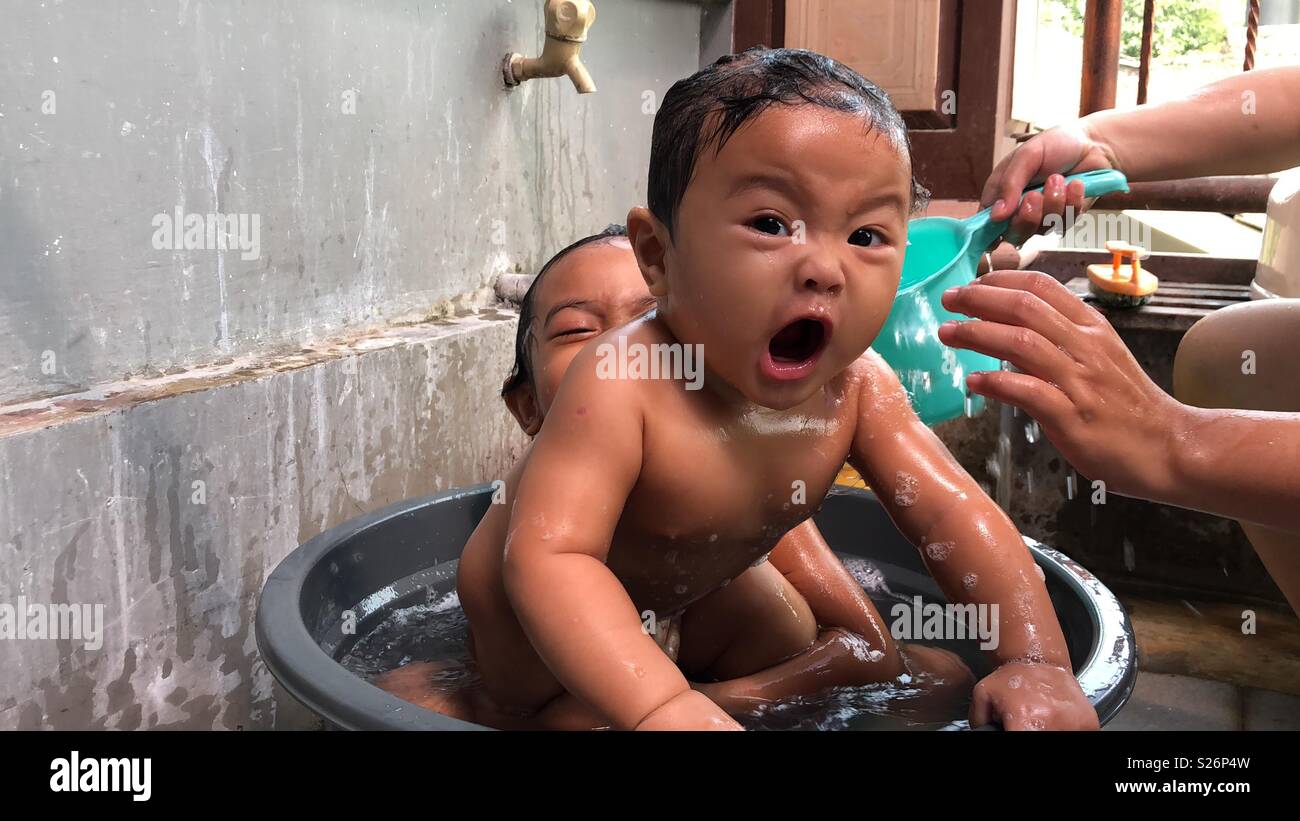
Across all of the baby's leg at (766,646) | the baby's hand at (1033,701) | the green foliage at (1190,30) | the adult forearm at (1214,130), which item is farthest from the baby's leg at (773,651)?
the green foliage at (1190,30)

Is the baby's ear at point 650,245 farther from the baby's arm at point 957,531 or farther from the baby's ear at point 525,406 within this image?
the baby's ear at point 525,406

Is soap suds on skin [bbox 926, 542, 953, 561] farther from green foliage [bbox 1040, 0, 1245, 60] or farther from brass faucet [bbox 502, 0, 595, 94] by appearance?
green foliage [bbox 1040, 0, 1245, 60]

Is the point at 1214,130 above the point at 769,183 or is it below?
above

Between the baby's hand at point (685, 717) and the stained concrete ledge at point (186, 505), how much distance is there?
0.82 metres

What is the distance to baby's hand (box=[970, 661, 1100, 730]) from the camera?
40.4 inches

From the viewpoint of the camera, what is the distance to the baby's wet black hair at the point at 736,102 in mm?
1062

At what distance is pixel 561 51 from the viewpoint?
2248 millimetres

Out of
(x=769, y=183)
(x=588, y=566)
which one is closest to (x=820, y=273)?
(x=769, y=183)

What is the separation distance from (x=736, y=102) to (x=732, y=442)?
1.19ft

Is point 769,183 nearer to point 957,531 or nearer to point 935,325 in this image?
point 957,531

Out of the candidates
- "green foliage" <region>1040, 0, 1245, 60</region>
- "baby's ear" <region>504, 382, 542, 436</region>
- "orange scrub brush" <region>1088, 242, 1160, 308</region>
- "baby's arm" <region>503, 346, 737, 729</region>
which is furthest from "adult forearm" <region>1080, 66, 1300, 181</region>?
"green foliage" <region>1040, 0, 1245, 60</region>

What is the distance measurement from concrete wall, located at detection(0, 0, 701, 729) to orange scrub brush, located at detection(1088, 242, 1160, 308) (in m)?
1.55
